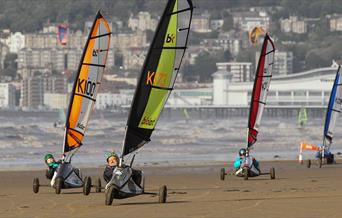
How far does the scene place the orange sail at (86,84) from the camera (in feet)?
76.4

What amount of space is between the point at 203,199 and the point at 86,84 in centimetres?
364

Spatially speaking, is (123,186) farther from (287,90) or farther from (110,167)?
(287,90)

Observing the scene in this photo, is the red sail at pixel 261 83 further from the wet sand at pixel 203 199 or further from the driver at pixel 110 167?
the driver at pixel 110 167

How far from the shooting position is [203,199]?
20.7 m

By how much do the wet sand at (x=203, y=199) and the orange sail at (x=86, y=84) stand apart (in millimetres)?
1033

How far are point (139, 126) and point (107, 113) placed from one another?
137 meters

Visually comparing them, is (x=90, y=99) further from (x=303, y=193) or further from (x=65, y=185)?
(x=303, y=193)

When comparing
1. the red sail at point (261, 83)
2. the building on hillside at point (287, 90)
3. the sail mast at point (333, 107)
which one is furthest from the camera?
the building on hillside at point (287, 90)

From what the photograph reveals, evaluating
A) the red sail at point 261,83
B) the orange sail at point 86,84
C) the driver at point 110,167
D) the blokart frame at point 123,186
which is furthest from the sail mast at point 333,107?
the blokart frame at point 123,186

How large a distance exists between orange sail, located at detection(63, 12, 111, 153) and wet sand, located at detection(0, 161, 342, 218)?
1.03 metres

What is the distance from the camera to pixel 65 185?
2220cm

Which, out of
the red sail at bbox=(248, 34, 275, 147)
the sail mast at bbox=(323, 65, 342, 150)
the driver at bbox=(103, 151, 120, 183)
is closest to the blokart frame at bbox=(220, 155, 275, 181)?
the red sail at bbox=(248, 34, 275, 147)

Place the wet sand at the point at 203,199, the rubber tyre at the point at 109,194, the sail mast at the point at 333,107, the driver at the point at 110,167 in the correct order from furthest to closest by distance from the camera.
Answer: the sail mast at the point at 333,107, the driver at the point at 110,167, the rubber tyre at the point at 109,194, the wet sand at the point at 203,199

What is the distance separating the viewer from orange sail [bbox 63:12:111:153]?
2328cm
